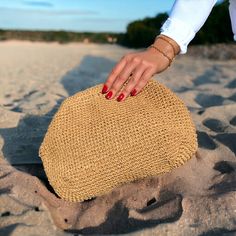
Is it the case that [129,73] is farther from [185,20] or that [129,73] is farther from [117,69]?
[185,20]

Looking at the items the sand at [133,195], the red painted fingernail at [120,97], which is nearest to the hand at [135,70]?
the red painted fingernail at [120,97]

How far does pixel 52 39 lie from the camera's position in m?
14.9

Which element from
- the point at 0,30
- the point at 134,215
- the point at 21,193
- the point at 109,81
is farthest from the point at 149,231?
the point at 0,30

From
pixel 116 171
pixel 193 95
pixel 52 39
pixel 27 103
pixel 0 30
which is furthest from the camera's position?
pixel 0 30

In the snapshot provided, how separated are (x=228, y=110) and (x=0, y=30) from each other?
15.1m

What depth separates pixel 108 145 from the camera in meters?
1.91

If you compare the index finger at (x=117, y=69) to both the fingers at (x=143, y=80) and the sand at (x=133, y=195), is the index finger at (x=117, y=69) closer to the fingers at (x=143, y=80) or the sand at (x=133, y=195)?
the fingers at (x=143, y=80)

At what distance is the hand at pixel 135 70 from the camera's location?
192cm

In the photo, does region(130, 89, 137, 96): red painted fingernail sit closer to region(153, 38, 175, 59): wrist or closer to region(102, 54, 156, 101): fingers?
region(102, 54, 156, 101): fingers

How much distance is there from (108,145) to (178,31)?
0.60 m

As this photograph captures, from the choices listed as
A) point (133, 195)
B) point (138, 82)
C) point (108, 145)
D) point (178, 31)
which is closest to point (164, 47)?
point (178, 31)

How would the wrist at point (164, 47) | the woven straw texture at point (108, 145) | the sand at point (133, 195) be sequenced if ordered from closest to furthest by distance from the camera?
the sand at point (133, 195) → the woven straw texture at point (108, 145) → the wrist at point (164, 47)

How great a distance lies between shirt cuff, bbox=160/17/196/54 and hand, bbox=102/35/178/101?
0.05m

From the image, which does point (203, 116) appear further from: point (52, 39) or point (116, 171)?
point (52, 39)
